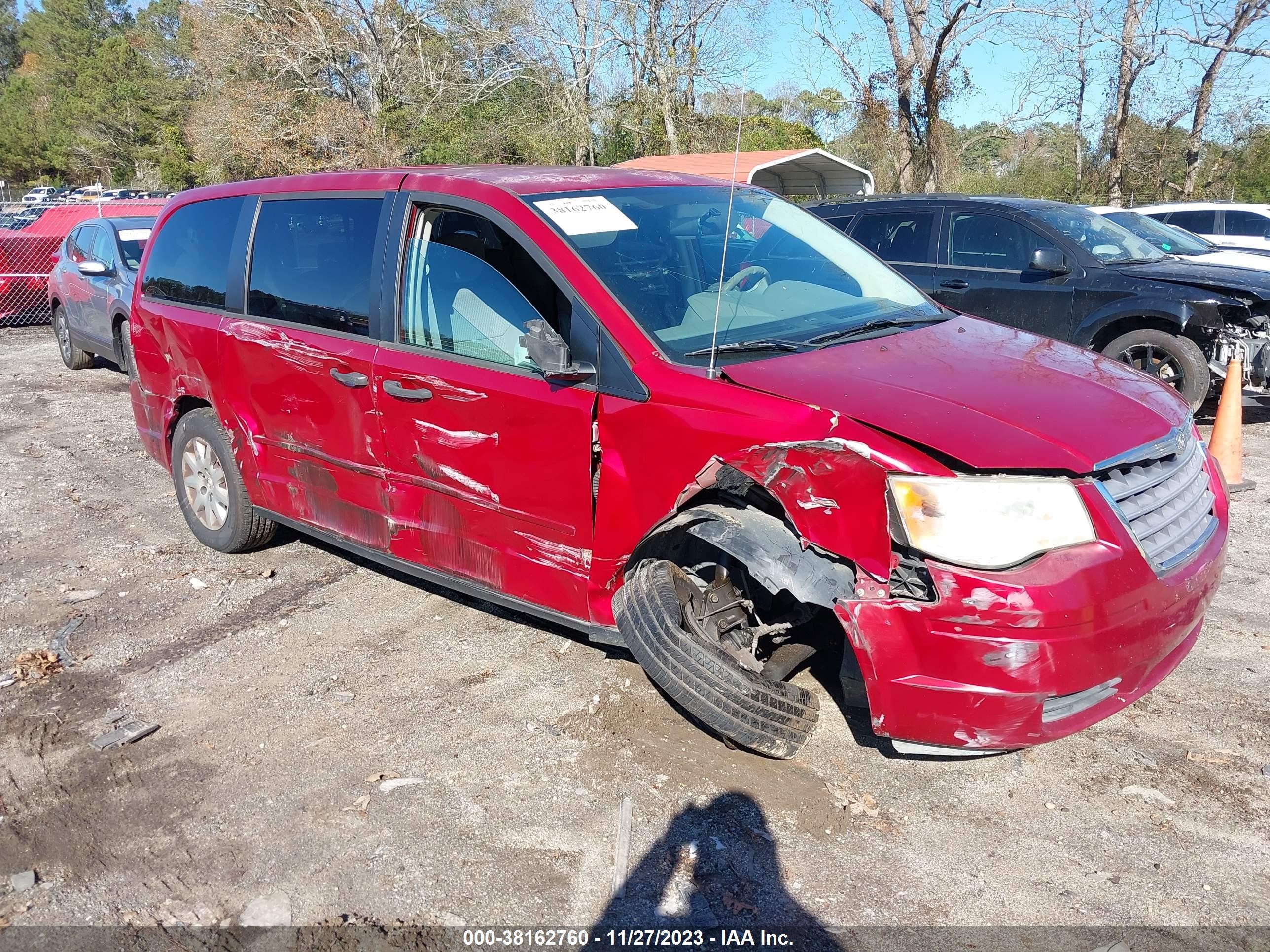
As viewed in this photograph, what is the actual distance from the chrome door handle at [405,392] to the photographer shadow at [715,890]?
1773 millimetres

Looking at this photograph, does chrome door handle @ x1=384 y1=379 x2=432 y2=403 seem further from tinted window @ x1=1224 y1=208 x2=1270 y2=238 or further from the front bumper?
tinted window @ x1=1224 y1=208 x2=1270 y2=238

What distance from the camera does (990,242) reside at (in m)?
8.20

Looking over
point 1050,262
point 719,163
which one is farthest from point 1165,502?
point 719,163

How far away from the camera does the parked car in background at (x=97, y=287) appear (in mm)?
9492

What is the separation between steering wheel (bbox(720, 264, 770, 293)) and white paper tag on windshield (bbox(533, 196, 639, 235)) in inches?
16.4

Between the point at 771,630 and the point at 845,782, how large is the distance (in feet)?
1.77

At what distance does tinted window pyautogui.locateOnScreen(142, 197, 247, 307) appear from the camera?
4.73 metres

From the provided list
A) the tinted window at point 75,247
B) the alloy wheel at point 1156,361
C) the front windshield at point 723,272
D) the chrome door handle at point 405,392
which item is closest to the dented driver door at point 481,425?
the chrome door handle at point 405,392

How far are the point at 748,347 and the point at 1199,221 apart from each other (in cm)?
1426

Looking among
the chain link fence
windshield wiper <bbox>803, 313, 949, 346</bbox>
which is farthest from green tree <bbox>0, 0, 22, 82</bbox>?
windshield wiper <bbox>803, 313, 949, 346</bbox>

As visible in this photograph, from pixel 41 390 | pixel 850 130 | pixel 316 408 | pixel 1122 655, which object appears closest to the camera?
pixel 1122 655

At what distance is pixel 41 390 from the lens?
996 centimetres

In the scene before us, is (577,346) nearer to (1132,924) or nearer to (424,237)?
(424,237)

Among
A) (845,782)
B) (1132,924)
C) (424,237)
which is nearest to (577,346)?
Answer: (424,237)
